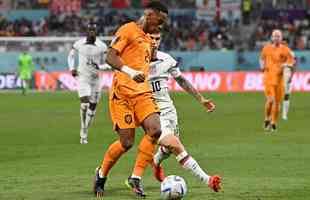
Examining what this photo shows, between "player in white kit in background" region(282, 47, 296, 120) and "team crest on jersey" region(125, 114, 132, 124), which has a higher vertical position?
"team crest on jersey" region(125, 114, 132, 124)

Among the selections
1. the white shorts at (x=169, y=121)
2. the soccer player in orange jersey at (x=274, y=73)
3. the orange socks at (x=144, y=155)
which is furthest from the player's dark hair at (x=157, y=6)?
the soccer player in orange jersey at (x=274, y=73)

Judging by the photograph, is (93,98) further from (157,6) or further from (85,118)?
(157,6)

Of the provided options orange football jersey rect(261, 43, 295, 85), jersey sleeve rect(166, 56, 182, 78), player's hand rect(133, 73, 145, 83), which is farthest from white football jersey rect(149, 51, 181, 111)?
orange football jersey rect(261, 43, 295, 85)

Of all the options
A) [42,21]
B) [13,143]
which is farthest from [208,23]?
[13,143]

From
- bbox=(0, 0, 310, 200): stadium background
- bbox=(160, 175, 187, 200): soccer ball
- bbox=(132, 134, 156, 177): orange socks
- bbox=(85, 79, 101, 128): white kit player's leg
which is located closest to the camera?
bbox=(160, 175, 187, 200): soccer ball

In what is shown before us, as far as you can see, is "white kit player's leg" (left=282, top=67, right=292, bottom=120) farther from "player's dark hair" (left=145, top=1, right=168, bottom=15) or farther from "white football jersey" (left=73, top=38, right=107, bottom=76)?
"player's dark hair" (left=145, top=1, right=168, bottom=15)

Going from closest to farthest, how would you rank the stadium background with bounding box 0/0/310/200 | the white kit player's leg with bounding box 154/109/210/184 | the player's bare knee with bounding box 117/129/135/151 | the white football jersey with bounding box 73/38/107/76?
the white kit player's leg with bounding box 154/109/210/184, the player's bare knee with bounding box 117/129/135/151, the stadium background with bounding box 0/0/310/200, the white football jersey with bounding box 73/38/107/76

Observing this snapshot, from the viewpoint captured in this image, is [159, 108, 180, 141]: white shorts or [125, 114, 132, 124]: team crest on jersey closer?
[125, 114, 132, 124]: team crest on jersey

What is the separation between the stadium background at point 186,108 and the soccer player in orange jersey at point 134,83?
92 cm

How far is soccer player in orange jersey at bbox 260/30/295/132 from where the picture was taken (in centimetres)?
2698

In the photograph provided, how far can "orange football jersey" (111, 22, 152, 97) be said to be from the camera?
12836 millimetres

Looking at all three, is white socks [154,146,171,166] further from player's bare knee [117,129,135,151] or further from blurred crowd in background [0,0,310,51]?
blurred crowd in background [0,0,310,51]

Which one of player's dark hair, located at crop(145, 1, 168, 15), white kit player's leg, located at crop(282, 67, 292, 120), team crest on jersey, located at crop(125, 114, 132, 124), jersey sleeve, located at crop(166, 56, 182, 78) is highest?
player's dark hair, located at crop(145, 1, 168, 15)

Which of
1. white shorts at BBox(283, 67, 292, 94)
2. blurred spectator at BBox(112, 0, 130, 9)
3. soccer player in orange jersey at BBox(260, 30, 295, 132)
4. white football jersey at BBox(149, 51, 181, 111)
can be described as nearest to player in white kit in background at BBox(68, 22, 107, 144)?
soccer player in orange jersey at BBox(260, 30, 295, 132)
